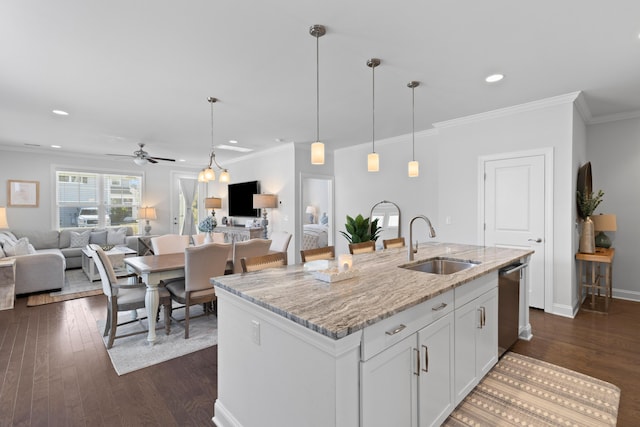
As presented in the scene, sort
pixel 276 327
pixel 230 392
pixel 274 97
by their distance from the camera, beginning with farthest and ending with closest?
1. pixel 274 97
2. pixel 230 392
3. pixel 276 327

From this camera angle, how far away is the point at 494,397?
7.02 feet

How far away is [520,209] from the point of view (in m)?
3.93

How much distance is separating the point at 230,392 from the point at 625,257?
Result: 5.39 m

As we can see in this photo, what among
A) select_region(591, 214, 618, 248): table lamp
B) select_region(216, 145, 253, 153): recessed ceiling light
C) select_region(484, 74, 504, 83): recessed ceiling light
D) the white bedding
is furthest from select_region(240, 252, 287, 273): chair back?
select_region(216, 145, 253, 153): recessed ceiling light

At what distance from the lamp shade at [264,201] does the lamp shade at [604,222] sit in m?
5.20

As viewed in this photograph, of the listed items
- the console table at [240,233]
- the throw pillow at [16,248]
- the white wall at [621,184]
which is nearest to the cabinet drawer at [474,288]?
the white wall at [621,184]

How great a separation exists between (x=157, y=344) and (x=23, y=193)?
623 cm

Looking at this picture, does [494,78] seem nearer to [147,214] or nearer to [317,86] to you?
[317,86]

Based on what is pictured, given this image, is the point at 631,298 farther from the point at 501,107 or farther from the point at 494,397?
the point at 494,397

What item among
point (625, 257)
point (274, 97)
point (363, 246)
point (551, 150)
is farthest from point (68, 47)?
point (625, 257)

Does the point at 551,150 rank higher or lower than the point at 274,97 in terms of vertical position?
lower

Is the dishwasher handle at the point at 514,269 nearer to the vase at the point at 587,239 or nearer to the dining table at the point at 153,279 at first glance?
the vase at the point at 587,239

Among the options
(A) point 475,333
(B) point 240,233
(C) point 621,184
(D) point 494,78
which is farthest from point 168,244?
(C) point 621,184

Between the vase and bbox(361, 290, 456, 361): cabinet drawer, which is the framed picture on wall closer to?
bbox(361, 290, 456, 361): cabinet drawer
